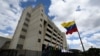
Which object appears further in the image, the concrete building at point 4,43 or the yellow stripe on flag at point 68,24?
the concrete building at point 4,43

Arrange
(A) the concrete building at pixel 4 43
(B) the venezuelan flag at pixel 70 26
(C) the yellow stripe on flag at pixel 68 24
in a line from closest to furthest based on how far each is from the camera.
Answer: (B) the venezuelan flag at pixel 70 26 → (C) the yellow stripe on flag at pixel 68 24 → (A) the concrete building at pixel 4 43

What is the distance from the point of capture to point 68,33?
16.4m

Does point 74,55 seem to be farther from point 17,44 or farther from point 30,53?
point 17,44

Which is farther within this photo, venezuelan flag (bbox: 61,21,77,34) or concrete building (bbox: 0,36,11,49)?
concrete building (bbox: 0,36,11,49)

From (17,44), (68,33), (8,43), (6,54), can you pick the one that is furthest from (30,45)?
(68,33)

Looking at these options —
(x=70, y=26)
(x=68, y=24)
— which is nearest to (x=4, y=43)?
(x=68, y=24)

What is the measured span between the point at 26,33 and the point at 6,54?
28.7m

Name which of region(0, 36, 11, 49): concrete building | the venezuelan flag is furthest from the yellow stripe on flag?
region(0, 36, 11, 49): concrete building

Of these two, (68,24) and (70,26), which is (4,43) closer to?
(68,24)

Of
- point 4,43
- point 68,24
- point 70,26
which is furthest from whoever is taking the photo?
point 4,43

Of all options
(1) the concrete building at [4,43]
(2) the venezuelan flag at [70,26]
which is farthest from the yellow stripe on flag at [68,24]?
(1) the concrete building at [4,43]

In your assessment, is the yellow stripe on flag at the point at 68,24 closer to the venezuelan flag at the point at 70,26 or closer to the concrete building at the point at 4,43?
the venezuelan flag at the point at 70,26

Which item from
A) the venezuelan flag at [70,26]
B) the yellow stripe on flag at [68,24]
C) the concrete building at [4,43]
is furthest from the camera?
the concrete building at [4,43]

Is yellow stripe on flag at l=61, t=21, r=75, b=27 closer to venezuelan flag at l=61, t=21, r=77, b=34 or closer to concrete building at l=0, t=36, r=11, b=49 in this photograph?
venezuelan flag at l=61, t=21, r=77, b=34
